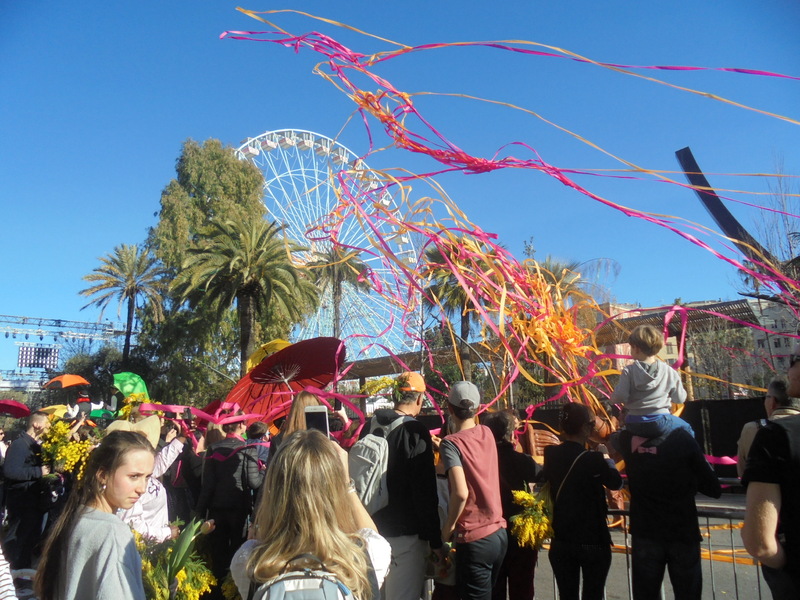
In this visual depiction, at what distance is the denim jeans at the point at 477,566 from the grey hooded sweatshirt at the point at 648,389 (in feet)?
3.56

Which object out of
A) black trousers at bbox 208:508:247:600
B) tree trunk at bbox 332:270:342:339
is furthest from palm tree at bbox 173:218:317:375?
black trousers at bbox 208:508:247:600

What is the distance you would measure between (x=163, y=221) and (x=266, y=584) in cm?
3382

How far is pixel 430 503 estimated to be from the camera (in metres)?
3.37

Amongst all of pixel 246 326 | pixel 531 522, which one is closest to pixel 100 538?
pixel 531 522

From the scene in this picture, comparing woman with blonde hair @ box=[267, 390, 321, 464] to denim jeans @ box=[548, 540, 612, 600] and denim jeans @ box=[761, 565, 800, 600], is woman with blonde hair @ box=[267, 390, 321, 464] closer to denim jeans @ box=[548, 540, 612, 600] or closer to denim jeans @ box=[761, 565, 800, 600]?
denim jeans @ box=[548, 540, 612, 600]

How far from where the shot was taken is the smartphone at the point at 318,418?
9.21 ft

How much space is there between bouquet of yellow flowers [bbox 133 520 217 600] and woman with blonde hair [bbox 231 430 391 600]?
4.87 feet

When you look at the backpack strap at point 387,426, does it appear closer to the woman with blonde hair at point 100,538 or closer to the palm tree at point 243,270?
the woman with blonde hair at point 100,538

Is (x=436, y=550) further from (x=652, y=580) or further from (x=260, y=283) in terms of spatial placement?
(x=260, y=283)

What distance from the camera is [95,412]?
15320 millimetres

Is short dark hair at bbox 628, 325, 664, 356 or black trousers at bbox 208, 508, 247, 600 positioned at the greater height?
short dark hair at bbox 628, 325, 664, 356

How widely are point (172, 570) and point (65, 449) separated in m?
2.07

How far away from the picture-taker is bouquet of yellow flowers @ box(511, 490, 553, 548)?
3.75 metres

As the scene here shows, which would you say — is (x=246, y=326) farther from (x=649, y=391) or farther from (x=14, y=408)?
(x=649, y=391)
